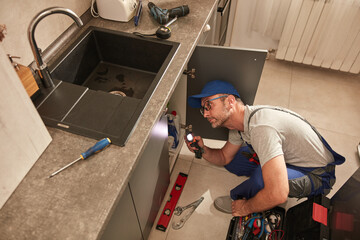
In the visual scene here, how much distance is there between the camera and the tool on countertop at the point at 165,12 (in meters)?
1.61

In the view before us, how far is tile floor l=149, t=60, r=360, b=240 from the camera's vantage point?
1.90 metres

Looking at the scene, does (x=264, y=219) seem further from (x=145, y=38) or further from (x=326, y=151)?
(x=145, y=38)

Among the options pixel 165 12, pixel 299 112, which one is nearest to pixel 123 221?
pixel 165 12

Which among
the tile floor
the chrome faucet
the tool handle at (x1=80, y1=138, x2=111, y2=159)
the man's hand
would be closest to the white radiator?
the tile floor

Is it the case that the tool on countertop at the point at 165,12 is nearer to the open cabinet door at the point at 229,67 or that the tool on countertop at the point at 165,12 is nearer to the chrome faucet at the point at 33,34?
the open cabinet door at the point at 229,67

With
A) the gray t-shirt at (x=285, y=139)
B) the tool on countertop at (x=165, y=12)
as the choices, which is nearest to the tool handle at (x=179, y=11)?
the tool on countertop at (x=165, y=12)

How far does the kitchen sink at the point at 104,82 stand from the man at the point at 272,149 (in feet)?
1.21

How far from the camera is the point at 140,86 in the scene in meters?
1.62

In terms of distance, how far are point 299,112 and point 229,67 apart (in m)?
1.17

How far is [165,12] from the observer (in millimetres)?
1626

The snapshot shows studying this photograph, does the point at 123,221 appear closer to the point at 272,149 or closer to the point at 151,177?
the point at 151,177

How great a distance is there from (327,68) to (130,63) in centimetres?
216

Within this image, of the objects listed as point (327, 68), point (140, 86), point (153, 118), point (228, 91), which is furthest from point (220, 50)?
point (327, 68)

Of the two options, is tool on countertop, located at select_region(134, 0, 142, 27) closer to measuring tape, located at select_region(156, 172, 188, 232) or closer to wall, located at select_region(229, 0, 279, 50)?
measuring tape, located at select_region(156, 172, 188, 232)
